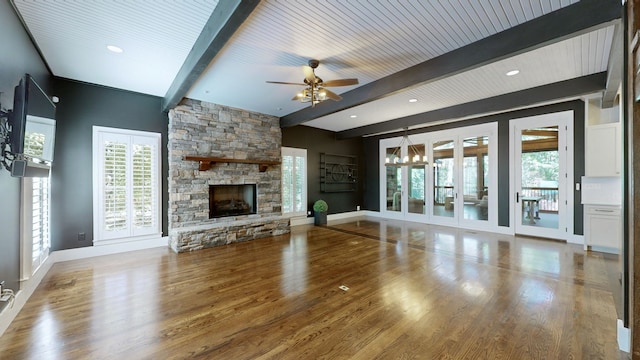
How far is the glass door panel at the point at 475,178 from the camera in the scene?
6664 mm

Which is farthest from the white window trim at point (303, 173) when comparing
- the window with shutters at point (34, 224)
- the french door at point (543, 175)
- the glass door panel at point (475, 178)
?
the french door at point (543, 175)

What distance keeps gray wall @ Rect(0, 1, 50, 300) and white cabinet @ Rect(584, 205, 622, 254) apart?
324 inches

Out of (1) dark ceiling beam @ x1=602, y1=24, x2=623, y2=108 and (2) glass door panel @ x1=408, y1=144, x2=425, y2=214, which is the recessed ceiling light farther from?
(2) glass door panel @ x1=408, y1=144, x2=425, y2=214

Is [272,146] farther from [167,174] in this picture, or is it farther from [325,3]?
[325,3]

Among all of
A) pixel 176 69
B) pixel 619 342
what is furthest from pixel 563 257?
pixel 176 69

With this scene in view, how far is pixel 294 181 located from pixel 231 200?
1990 millimetres

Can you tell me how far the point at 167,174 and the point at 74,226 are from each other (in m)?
1.63

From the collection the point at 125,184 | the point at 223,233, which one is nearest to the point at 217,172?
the point at 223,233

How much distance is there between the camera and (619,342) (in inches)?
82.1

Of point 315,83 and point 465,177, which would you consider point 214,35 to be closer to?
point 315,83

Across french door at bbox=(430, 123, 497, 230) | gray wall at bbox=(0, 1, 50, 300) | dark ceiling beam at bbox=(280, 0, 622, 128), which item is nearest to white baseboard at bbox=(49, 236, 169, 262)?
gray wall at bbox=(0, 1, 50, 300)

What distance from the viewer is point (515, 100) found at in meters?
4.79

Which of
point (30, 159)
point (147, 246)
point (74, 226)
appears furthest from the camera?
point (147, 246)

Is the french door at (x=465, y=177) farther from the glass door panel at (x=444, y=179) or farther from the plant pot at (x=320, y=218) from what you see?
the plant pot at (x=320, y=218)
